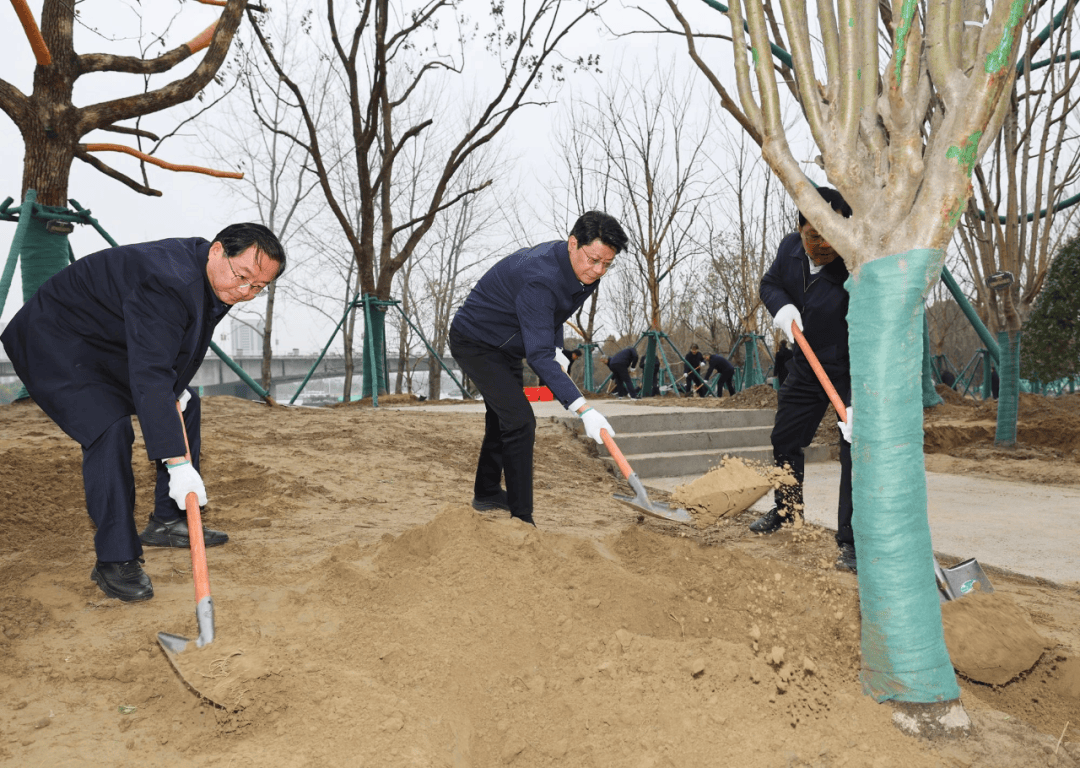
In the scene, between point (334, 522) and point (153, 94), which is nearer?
point (334, 522)

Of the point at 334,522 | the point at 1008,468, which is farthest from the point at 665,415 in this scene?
the point at 334,522

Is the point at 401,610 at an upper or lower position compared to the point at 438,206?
lower

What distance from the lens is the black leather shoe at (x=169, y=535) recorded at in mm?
3305

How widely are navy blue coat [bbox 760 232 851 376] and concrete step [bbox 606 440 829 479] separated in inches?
103

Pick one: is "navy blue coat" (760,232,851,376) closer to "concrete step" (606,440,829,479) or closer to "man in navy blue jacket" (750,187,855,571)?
"man in navy blue jacket" (750,187,855,571)

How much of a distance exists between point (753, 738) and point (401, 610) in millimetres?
1158

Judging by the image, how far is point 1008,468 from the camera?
593 centimetres

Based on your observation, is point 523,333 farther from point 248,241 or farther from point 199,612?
point 199,612

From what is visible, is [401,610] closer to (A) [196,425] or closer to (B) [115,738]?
(B) [115,738]

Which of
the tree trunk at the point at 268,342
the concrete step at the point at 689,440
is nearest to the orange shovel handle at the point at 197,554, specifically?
the concrete step at the point at 689,440

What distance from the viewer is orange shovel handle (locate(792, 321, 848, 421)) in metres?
2.93

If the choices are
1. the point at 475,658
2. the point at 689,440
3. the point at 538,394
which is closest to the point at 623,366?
the point at 538,394

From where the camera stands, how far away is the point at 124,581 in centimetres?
257

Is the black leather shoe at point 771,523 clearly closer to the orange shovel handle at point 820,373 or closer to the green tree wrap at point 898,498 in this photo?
the orange shovel handle at point 820,373
